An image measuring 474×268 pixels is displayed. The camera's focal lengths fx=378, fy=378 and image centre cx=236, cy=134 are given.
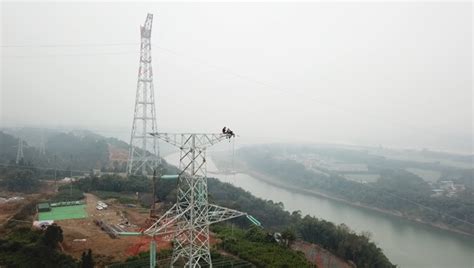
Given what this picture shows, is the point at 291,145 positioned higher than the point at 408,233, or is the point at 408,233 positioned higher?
the point at 291,145

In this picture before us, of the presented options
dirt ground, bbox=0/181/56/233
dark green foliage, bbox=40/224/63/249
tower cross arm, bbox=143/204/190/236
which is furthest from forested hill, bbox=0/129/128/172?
tower cross arm, bbox=143/204/190/236

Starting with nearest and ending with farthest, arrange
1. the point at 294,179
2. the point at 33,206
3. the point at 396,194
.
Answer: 1. the point at 33,206
2. the point at 396,194
3. the point at 294,179

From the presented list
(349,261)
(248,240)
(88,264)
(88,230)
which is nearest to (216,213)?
(88,264)

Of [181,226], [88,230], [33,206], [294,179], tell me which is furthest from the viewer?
[294,179]

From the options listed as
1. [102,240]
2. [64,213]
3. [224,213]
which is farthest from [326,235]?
[64,213]

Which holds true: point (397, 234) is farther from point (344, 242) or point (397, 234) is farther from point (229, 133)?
point (229, 133)

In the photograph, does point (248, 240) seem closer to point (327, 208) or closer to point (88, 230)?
point (88, 230)
